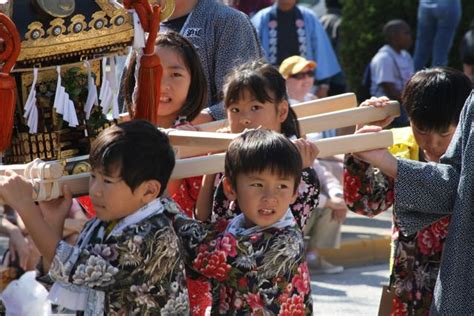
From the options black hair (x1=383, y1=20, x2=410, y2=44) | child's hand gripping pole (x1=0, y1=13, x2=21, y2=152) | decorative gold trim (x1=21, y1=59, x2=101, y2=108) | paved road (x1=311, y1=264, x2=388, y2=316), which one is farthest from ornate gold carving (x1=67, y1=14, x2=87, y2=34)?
black hair (x1=383, y1=20, x2=410, y2=44)

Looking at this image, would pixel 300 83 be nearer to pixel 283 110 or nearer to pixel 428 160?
pixel 428 160

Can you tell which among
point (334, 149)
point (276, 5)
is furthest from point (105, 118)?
point (276, 5)

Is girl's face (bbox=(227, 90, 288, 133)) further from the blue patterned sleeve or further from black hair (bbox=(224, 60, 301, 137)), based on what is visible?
the blue patterned sleeve

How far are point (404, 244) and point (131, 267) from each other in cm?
135

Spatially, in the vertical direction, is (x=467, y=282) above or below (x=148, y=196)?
below

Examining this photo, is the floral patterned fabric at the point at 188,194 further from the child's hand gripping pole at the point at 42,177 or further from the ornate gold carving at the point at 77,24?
the child's hand gripping pole at the point at 42,177

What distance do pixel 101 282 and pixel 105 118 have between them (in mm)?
660

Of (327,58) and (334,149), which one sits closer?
(334,149)

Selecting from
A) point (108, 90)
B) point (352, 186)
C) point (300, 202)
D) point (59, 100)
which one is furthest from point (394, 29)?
point (59, 100)

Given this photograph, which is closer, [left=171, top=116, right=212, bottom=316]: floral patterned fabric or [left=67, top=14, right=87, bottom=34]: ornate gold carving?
[left=67, top=14, right=87, bottom=34]: ornate gold carving

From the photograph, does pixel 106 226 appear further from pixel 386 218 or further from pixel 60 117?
pixel 386 218

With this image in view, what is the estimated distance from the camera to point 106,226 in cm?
358

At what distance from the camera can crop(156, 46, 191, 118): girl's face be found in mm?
4465

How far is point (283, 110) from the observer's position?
4.30 meters
